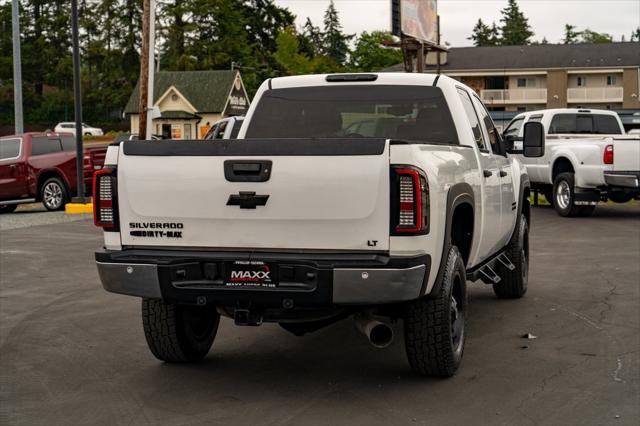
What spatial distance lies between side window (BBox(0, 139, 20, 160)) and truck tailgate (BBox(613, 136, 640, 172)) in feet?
42.6

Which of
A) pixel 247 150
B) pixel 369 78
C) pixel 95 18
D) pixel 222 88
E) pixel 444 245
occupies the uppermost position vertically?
pixel 95 18

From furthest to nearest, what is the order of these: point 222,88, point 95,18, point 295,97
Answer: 1. point 95,18
2. point 222,88
3. point 295,97

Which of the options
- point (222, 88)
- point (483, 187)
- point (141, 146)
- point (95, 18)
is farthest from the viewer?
point (95, 18)

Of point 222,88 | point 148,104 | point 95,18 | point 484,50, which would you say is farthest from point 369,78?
point 95,18

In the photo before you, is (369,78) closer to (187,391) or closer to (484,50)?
(187,391)

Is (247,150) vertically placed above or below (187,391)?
above

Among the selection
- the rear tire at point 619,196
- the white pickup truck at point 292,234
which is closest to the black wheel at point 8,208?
the rear tire at point 619,196

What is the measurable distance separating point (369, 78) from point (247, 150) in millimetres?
2366

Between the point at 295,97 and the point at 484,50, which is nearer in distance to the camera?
the point at 295,97

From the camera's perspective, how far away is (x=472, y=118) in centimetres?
807

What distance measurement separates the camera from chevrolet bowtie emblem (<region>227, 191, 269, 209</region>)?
5676 millimetres

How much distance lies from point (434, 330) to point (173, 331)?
1.79 meters

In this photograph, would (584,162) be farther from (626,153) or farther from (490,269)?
(490,269)

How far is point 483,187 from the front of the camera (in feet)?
24.3
